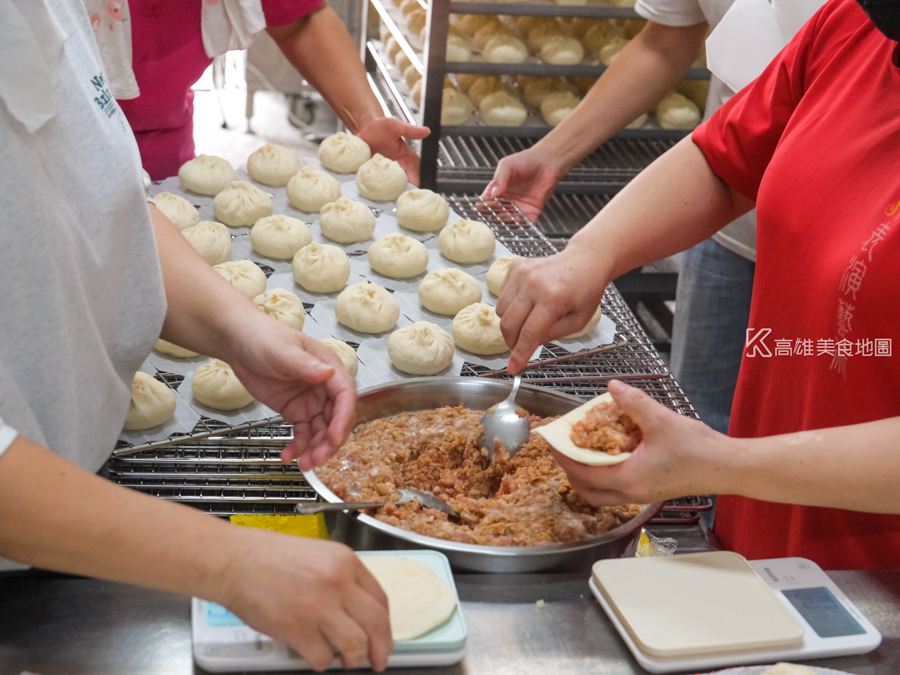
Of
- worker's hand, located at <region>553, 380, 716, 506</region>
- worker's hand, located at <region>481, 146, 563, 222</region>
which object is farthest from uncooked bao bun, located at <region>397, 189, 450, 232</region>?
worker's hand, located at <region>553, 380, 716, 506</region>

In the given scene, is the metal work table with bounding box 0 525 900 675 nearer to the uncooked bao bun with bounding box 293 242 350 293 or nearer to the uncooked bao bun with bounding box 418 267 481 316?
the uncooked bao bun with bounding box 418 267 481 316

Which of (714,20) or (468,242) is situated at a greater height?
(714,20)

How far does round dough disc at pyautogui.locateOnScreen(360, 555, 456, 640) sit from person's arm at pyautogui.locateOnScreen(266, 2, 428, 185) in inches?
85.1

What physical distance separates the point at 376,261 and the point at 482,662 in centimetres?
165

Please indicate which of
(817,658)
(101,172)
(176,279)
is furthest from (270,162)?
(817,658)

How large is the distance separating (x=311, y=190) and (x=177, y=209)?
0.47 meters

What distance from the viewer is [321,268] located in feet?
7.80

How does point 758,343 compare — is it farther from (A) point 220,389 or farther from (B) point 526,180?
(B) point 526,180

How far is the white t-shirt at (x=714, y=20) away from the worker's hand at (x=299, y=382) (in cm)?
163

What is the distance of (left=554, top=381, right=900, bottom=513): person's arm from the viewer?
114 cm

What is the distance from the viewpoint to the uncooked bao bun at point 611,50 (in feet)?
12.4

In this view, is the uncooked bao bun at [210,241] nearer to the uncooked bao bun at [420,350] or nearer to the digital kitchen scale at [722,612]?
the uncooked bao bun at [420,350]

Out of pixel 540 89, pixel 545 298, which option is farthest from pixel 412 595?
pixel 540 89

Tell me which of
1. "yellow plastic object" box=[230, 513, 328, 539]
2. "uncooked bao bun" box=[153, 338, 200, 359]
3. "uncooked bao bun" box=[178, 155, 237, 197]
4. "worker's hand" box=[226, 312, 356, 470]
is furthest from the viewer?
"uncooked bao bun" box=[178, 155, 237, 197]
